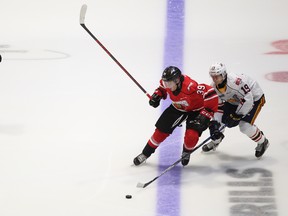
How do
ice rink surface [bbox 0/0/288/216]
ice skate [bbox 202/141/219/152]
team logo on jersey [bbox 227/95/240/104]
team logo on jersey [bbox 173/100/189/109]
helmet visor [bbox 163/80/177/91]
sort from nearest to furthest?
ice rink surface [bbox 0/0/288/216]
helmet visor [bbox 163/80/177/91]
team logo on jersey [bbox 173/100/189/109]
team logo on jersey [bbox 227/95/240/104]
ice skate [bbox 202/141/219/152]

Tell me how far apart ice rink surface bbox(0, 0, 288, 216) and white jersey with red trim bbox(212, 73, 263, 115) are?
17.0 inches

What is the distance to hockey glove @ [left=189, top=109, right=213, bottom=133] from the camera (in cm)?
542

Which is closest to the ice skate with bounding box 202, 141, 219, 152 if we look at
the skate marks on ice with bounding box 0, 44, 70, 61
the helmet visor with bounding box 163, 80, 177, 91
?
the helmet visor with bounding box 163, 80, 177, 91

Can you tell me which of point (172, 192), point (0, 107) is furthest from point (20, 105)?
point (172, 192)

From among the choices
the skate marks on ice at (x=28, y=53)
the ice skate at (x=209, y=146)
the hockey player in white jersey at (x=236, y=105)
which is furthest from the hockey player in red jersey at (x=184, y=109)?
the skate marks on ice at (x=28, y=53)

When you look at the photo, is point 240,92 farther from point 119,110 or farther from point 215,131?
point 119,110

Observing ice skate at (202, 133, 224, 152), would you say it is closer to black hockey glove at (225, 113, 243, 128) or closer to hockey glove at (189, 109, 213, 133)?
black hockey glove at (225, 113, 243, 128)

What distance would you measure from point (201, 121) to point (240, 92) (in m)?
0.36

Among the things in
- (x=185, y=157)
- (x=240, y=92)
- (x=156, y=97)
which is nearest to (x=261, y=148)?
(x=240, y=92)

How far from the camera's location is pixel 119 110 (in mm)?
6441

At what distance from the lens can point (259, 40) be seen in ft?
24.4

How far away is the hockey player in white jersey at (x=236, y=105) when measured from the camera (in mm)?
5484

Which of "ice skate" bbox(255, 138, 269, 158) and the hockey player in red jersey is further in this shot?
"ice skate" bbox(255, 138, 269, 158)

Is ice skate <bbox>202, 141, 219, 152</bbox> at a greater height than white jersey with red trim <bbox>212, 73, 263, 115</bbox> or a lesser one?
lesser
